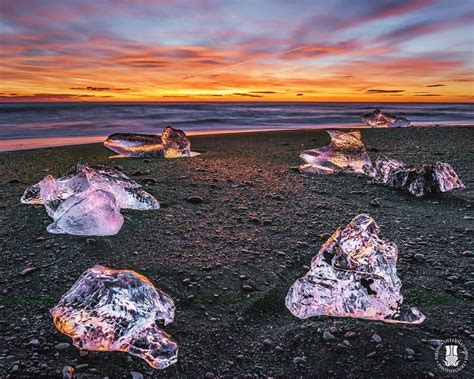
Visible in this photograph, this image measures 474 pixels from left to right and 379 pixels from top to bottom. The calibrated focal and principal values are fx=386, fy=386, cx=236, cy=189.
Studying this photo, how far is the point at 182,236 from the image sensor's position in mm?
2986

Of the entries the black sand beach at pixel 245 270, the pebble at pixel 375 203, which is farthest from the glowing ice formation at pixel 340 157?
the pebble at pixel 375 203

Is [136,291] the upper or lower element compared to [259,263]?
upper

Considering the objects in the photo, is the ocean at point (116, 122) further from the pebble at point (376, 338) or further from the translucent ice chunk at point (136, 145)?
the pebble at point (376, 338)

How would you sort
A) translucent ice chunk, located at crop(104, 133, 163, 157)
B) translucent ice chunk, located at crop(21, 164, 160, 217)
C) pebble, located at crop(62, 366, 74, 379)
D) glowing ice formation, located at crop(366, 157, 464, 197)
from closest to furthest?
pebble, located at crop(62, 366, 74, 379), translucent ice chunk, located at crop(21, 164, 160, 217), glowing ice formation, located at crop(366, 157, 464, 197), translucent ice chunk, located at crop(104, 133, 163, 157)

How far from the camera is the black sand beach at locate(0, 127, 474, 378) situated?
1.66m

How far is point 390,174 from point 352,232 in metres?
2.46

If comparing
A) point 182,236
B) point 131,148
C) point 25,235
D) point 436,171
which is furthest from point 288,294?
point 131,148

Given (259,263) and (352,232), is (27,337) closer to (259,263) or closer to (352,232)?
(259,263)

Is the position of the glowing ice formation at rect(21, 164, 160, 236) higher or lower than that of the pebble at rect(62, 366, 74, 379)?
higher

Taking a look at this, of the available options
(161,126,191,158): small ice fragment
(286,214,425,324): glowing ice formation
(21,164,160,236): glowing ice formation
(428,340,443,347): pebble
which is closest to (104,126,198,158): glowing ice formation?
(161,126,191,158): small ice fragment

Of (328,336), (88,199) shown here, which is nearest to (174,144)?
(88,199)

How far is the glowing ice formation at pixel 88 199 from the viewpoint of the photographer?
279 centimetres

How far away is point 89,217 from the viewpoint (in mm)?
2781

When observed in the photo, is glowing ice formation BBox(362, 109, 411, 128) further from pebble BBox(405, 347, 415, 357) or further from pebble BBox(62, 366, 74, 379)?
pebble BBox(62, 366, 74, 379)
